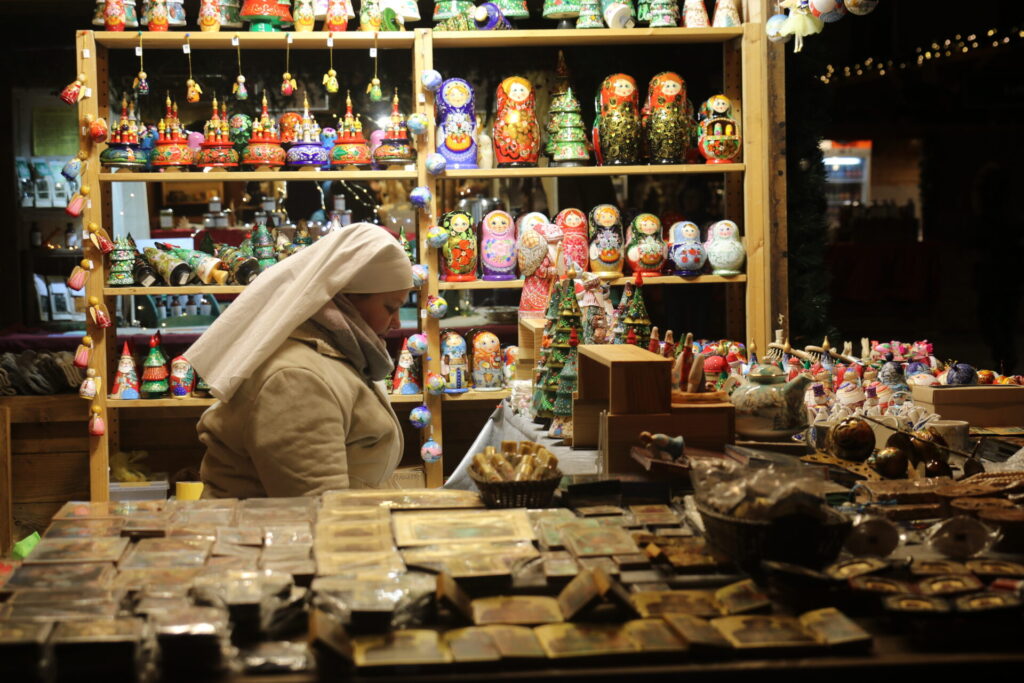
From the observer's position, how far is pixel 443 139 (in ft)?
14.7

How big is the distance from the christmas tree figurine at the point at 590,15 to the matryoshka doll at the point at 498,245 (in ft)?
2.78

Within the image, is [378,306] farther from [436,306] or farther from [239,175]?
[239,175]

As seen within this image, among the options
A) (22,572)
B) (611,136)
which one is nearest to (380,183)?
(611,136)

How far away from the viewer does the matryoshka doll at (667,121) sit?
14.8 ft

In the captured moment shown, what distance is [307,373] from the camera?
2500mm

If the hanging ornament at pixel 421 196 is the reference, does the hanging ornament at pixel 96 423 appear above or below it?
below

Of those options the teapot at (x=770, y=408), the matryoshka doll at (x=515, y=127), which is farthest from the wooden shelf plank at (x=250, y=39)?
the teapot at (x=770, y=408)

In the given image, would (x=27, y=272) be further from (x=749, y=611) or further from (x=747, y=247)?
(x=749, y=611)

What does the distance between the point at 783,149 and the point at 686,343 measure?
7.09 ft

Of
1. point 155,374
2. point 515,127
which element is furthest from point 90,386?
point 515,127

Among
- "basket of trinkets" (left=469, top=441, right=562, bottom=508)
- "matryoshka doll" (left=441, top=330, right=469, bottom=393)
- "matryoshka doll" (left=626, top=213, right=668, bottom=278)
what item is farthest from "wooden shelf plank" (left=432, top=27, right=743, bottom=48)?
"basket of trinkets" (left=469, top=441, right=562, bottom=508)

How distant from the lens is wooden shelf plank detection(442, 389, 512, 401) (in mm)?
4578

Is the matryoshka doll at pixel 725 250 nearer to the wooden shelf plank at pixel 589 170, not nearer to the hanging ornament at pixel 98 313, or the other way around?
the wooden shelf plank at pixel 589 170

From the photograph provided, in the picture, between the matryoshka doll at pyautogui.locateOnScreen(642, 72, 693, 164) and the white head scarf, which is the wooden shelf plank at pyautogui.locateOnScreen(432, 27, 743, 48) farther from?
the white head scarf
